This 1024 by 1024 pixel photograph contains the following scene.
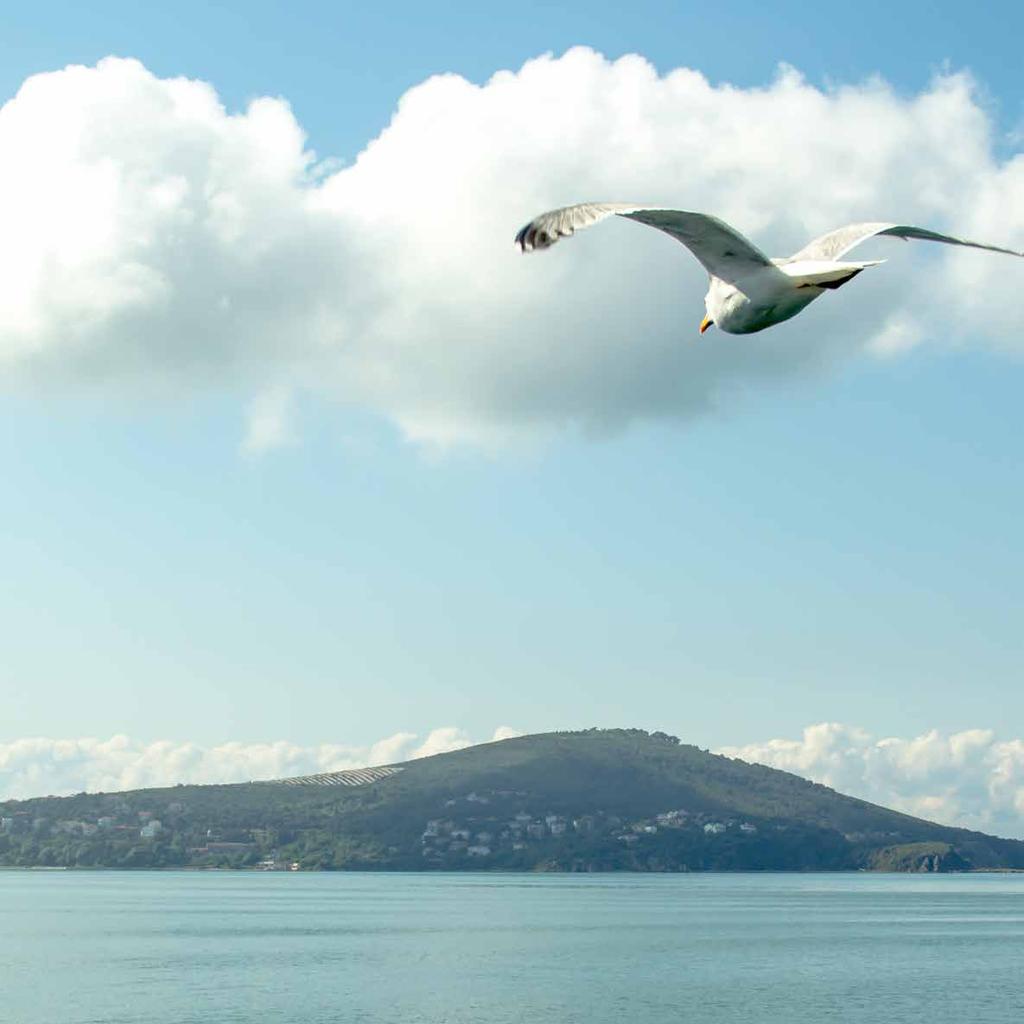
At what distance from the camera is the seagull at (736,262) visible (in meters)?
13.3

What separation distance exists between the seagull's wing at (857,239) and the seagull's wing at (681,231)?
677 millimetres

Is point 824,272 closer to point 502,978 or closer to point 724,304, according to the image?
point 724,304

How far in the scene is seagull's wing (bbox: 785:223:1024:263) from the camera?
14891 millimetres

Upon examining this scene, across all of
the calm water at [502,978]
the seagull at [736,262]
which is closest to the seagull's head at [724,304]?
the seagull at [736,262]

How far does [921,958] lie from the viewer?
155 meters

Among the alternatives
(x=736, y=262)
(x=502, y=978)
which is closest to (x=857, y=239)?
(x=736, y=262)

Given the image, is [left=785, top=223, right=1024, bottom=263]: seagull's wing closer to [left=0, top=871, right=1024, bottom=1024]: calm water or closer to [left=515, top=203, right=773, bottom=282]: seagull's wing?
[left=515, top=203, right=773, bottom=282]: seagull's wing

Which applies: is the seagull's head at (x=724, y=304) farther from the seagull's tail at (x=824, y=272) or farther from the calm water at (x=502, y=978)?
the calm water at (x=502, y=978)

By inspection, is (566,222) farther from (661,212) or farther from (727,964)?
(727,964)

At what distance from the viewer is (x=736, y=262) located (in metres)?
14.2

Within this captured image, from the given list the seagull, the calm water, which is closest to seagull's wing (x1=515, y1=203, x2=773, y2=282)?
the seagull

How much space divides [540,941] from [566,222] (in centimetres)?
17332

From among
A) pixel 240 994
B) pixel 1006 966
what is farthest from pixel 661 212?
pixel 1006 966

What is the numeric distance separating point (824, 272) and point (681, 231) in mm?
1379
